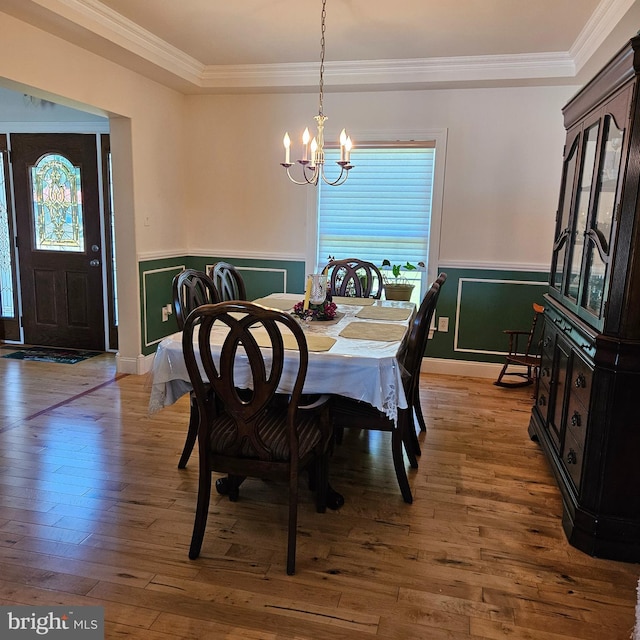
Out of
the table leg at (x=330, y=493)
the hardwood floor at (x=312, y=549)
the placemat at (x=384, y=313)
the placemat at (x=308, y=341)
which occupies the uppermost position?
the placemat at (x=384, y=313)

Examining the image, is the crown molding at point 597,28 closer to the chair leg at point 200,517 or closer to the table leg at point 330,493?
the table leg at point 330,493

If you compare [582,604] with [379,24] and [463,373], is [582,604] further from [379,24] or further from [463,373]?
[379,24]

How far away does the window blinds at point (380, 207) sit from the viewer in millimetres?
4543

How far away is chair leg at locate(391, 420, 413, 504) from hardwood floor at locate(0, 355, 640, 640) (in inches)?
2.4

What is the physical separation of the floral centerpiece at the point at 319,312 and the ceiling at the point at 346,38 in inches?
69.8

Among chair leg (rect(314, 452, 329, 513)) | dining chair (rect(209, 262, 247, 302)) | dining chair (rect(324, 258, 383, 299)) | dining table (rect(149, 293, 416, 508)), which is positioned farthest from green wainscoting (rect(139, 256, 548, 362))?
chair leg (rect(314, 452, 329, 513))

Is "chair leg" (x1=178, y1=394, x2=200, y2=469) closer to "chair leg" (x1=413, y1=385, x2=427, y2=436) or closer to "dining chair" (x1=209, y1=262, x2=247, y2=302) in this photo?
"dining chair" (x1=209, y1=262, x2=247, y2=302)

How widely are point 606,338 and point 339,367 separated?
1050mm

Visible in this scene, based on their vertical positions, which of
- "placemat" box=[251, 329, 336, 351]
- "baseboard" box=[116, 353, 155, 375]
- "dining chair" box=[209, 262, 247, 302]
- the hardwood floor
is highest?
"dining chair" box=[209, 262, 247, 302]

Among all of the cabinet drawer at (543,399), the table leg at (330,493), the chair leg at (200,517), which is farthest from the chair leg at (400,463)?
the cabinet drawer at (543,399)

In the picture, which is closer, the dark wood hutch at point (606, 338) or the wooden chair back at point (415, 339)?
the dark wood hutch at point (606, 338)

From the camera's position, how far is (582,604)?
1.86m

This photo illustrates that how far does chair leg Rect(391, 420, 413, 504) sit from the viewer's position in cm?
244

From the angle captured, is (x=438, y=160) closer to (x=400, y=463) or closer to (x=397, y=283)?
(x=397, y=283)
